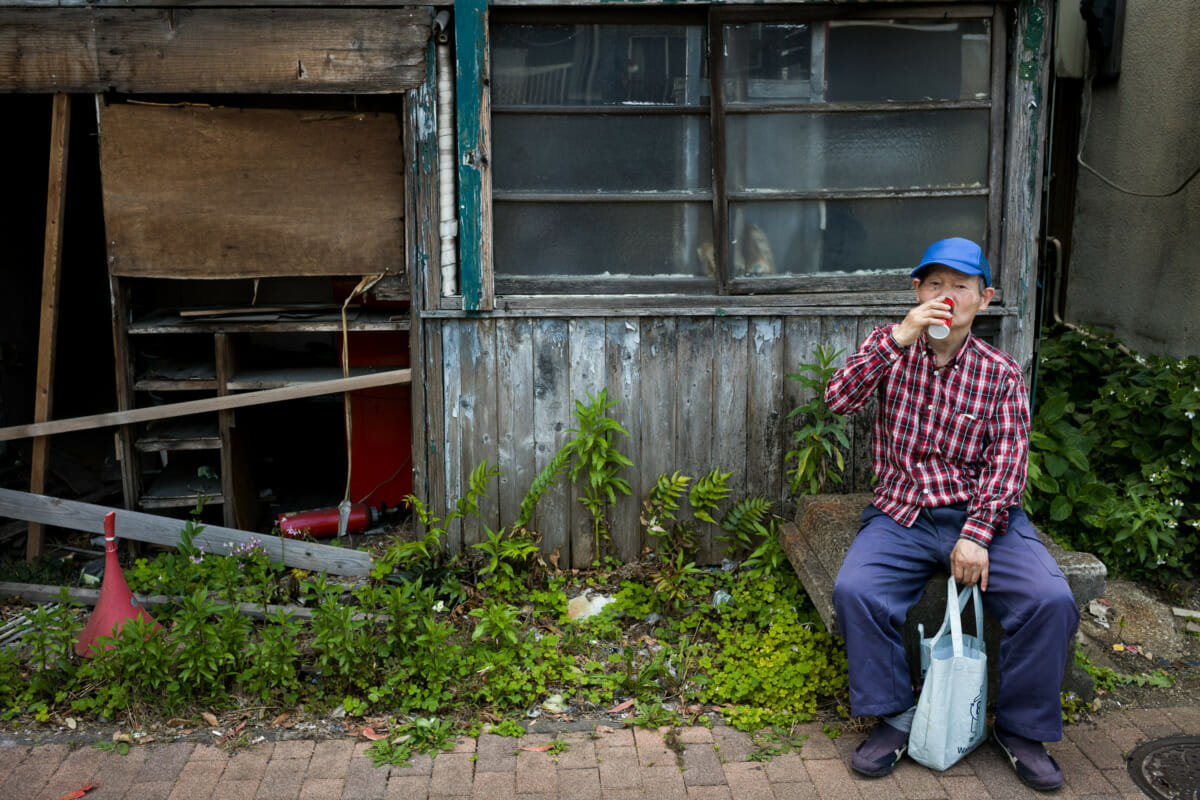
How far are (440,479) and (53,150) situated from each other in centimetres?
235

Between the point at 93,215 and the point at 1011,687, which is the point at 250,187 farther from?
the point at 1011,687

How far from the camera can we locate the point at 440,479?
471 centimetres

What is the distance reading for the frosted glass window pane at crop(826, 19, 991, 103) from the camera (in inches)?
175

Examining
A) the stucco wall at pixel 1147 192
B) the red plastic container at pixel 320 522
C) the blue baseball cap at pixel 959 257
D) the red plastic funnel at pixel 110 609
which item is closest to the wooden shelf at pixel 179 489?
the red plastic container at pixel 320 522

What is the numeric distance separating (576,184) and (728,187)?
72cm

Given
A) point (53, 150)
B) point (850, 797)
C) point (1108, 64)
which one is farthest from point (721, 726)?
point (1108, 64)

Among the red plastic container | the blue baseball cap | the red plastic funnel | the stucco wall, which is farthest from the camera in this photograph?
the stucco wall

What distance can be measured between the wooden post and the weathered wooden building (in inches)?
7.5

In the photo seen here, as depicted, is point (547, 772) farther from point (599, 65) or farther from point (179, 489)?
point (599, 65)

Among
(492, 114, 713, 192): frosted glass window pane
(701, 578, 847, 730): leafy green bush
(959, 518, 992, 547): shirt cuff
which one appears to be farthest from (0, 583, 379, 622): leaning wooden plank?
(959, 518, 992, 547): shirt cuff

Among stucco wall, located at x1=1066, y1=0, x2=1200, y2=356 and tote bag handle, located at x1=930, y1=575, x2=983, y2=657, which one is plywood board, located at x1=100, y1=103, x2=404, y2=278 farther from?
stucco wall, located at x1=1066, y1=0, x2=1200, y2=356

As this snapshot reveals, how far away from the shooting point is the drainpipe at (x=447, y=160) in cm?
434

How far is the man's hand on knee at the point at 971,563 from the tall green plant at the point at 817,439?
1.04 m

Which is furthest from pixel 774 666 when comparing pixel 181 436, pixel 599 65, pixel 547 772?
pixel 181 436
